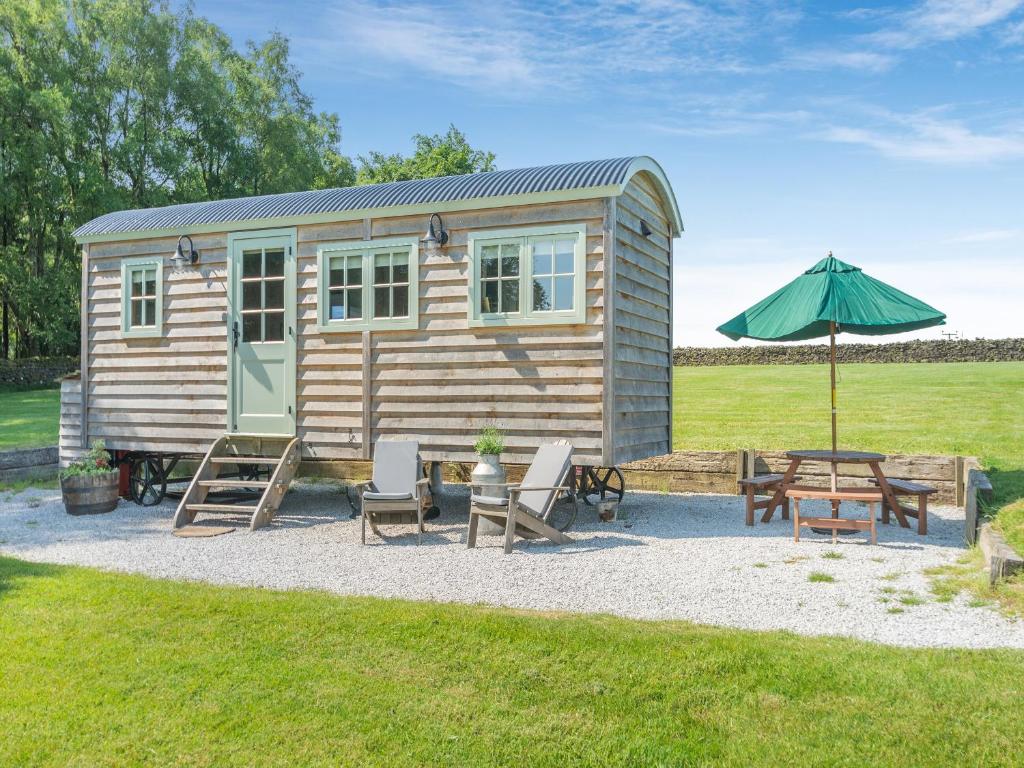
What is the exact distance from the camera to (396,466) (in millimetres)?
8031

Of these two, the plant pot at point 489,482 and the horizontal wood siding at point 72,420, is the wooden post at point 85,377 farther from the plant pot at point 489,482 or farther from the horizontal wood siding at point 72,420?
the plant pot at point 489,482

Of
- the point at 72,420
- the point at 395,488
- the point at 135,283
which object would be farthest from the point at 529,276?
the point at 72,420

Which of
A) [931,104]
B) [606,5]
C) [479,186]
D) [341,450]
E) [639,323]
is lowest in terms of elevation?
[341,450]

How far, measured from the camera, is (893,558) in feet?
21.2

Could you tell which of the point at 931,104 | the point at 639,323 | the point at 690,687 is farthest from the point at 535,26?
the point at 690,687

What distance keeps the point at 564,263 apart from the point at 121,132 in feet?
84.1

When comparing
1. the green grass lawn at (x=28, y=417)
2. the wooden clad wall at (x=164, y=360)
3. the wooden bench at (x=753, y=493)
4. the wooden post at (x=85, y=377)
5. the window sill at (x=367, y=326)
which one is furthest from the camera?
the green grass lawn at (x=28, y=417)

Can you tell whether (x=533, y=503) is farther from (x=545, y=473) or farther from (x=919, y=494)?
(x=919, y=494)

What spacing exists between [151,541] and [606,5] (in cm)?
716

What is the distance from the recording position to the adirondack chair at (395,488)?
745 centimetres

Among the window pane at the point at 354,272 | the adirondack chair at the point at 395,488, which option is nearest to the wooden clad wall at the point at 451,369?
the window pane at the point at 354,272

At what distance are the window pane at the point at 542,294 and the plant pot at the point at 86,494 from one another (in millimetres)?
5155

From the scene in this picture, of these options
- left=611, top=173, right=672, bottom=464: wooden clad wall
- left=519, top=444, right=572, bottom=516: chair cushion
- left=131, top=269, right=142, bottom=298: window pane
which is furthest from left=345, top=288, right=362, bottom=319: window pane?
left=131, top=269, right=142, bottom=298: window pane

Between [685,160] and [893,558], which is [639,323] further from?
[893,558]
